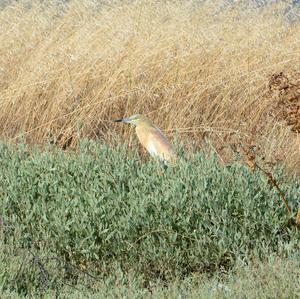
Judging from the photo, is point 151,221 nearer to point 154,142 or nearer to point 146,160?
point 154,142

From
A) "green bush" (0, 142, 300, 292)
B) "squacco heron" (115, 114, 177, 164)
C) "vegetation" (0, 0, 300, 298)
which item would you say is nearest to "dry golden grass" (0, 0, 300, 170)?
"vegetation" (0, 0, 300, 298)

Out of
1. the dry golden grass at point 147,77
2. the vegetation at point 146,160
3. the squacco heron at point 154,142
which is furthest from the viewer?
the dry golden grass at point 147,77

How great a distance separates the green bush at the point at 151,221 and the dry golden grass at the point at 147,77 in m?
1.26

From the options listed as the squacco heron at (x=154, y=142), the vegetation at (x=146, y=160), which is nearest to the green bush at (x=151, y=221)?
the vegetation at (x=146, y=160)

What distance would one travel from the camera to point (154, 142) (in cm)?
555

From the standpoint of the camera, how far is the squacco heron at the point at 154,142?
5.41m

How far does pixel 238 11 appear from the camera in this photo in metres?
9.42

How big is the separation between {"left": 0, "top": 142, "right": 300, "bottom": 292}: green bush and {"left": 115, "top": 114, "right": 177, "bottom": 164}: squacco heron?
0.26 metres

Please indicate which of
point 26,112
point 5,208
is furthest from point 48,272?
point 26,112

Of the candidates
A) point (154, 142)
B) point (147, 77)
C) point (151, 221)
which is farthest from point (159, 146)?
point (147, 77)

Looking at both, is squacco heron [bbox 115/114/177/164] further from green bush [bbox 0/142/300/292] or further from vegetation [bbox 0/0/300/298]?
green bush [bbox 0/142/300/292]

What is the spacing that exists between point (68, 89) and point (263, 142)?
5.58 feet

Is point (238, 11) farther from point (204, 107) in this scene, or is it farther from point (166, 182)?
point (166, 182)

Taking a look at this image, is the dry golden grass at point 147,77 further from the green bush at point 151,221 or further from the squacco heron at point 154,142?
the green bush at point 151,221
